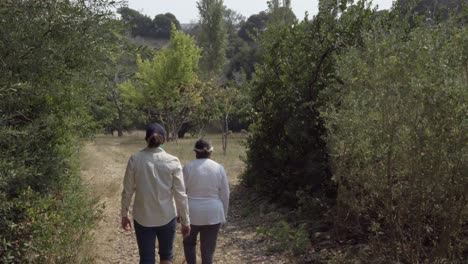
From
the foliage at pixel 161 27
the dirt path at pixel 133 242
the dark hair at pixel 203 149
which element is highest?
the foliage at pixel 161 27

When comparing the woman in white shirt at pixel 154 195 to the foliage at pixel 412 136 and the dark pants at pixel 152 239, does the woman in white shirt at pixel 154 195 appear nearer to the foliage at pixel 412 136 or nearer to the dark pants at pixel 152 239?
the dark pants at pixel 152 239

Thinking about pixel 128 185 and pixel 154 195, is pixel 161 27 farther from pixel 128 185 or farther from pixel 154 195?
pixel 154 195

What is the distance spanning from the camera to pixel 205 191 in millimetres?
5215

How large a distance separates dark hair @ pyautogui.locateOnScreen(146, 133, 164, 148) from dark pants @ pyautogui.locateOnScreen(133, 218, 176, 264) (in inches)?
29.0

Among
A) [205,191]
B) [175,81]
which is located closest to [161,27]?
[175,81]

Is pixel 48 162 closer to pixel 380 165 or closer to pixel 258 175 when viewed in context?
pixel 380 165

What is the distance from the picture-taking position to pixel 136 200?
4.79 meters

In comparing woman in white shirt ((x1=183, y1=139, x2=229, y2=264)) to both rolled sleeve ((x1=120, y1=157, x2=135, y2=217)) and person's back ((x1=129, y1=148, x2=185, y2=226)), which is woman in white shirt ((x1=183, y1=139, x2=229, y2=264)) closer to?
person's back ((x1=129, y1=148, x2=185, y2=226))

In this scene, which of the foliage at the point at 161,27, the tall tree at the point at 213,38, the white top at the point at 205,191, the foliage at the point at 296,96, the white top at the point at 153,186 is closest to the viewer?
the white top at the point at 153,186

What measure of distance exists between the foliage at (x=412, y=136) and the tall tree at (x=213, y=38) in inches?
1635

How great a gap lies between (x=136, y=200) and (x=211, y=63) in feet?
142

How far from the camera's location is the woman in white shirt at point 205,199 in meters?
5.18

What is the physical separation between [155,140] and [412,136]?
2515mm

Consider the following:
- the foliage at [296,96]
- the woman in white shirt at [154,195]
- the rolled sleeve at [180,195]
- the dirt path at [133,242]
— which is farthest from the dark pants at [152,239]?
the foliage at [296,96]
